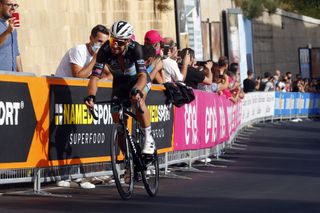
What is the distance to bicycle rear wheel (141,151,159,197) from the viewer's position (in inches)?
489

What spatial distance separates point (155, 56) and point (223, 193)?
104 inches

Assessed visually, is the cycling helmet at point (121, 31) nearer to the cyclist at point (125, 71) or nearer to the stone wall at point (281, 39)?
the cyclist at point (125, 71)

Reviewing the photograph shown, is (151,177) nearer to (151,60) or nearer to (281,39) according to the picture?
(151,60)

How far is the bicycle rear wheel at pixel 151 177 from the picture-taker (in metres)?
12.4

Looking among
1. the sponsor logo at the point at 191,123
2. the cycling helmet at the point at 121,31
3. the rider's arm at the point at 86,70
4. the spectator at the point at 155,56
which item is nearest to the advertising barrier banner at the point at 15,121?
the cycling helmet at the point at 121,31

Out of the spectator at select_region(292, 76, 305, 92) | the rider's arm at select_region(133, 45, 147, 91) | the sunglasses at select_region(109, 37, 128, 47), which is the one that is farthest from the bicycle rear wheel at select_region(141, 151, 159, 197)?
the spectator at select_region(292, 76, 305, 92)

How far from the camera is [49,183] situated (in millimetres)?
13875

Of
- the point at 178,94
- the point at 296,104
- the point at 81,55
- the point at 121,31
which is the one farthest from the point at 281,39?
the point at 121,31

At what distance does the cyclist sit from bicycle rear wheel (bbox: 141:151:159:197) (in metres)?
0.13

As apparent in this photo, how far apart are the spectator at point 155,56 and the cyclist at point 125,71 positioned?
86.8 inches

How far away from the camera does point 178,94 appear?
16078mm

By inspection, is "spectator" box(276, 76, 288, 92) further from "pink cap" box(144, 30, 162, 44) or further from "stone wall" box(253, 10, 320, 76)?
"pink cap" box(144, 30, 162, 44)

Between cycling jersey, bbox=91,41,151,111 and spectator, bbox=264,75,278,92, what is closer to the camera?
cycling jersey, bbox=91,41,151,111

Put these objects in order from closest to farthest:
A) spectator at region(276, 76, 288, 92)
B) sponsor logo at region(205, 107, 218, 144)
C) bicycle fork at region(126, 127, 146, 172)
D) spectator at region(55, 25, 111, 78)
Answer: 1. bicycle fork at region(126, 127, 146, 172)
2. spectator at region(55, 25, 111, 78)
3. sponsor logo at region(205, 107, 218, 144)
4. spectator at region(276, 76, 288, 92)
